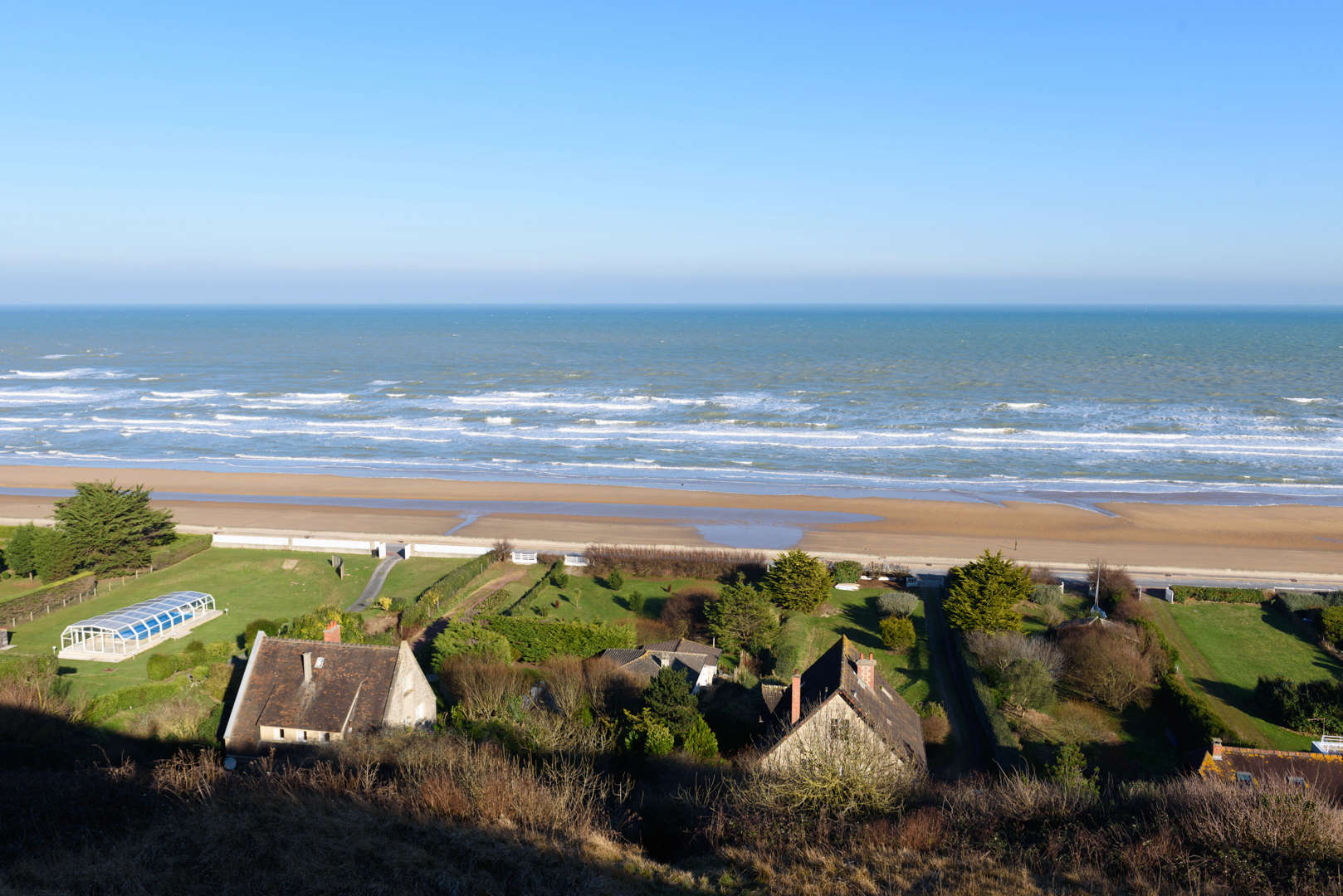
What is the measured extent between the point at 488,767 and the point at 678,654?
11.7m

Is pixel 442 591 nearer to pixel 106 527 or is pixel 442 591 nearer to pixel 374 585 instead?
pixel 374 585

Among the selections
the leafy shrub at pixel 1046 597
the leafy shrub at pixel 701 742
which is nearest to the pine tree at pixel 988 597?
the leafy shrub at pixel 1046 597

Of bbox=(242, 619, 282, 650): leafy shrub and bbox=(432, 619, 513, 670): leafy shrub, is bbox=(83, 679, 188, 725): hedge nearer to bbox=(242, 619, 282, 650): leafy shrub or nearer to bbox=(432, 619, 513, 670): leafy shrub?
bbox=(242, 619, 282, 650): leafy shrub

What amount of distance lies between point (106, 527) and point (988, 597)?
1303 inches

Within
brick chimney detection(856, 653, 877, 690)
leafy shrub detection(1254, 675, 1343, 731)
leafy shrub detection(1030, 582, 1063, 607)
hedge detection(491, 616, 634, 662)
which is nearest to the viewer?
brick chimney detection(856, 653, 877, 690)

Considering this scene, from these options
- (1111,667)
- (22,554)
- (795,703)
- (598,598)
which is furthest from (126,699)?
(1111,667)

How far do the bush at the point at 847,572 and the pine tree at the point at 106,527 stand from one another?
2790 cm

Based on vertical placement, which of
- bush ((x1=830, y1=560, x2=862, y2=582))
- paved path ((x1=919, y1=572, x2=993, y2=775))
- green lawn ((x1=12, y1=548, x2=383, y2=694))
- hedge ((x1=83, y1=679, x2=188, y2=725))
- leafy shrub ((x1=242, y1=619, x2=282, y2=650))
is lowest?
paved path ((x1=919, y1=572, x2=993, y2=775))

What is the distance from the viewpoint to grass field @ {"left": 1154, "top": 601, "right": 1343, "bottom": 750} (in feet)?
79.5

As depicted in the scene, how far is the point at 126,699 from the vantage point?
23.3m

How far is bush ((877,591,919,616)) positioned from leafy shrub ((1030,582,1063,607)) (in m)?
4.50

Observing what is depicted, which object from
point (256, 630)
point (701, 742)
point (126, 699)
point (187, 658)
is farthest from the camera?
point (256, 630)

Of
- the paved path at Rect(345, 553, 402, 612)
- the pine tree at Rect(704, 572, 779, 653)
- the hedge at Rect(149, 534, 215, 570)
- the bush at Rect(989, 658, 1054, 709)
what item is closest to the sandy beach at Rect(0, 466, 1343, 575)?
the hedge at Rect(149, 534, 215, 570)

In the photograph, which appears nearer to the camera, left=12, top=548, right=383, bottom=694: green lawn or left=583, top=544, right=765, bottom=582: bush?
left=12, top=548, right=383, bottom=694: green lawn
